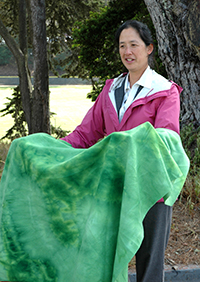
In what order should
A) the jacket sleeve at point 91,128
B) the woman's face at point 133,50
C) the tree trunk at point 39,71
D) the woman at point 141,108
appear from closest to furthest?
1. the woman at point 141,108
2. the woman's face at point 133,50
3. the jacket sleeve at point 91,128
4. the tree trunk at point 39,71

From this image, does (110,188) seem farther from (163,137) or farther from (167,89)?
(167,89)

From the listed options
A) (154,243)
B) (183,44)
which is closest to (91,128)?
(154,243)

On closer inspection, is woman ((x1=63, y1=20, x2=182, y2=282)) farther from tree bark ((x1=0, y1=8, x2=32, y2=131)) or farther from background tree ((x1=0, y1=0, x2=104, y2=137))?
tree bark ((x1=0, y1=8, x2=32, y2=131))

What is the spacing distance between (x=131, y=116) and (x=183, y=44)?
3264 millimetres

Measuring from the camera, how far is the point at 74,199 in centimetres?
184

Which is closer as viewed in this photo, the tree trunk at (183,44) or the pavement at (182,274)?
the pavement at (182,274)

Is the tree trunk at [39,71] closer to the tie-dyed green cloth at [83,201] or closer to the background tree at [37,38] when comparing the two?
the background tree at [37,38]

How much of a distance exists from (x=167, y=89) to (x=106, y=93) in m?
0.50

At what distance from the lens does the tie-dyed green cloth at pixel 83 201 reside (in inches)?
66.7

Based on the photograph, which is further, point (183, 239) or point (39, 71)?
point (39, 71)

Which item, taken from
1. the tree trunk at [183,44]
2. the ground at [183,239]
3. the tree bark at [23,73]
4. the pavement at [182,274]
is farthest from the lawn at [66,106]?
the pavement at [182,274]

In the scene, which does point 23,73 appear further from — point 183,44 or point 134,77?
point 134,77

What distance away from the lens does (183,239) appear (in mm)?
3973

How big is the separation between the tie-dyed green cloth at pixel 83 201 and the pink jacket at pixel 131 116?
0.58ft
